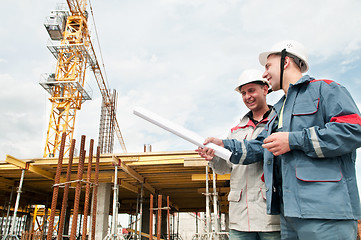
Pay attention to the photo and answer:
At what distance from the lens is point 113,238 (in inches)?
363

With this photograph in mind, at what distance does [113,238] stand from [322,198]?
353 inches

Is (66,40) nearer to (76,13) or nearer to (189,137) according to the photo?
(76,13)

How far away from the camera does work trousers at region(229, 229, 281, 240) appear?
6.90ft

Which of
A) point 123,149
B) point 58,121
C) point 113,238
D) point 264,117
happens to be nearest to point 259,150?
point 264,117

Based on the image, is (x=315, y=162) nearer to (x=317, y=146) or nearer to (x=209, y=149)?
(x=317, y=146)

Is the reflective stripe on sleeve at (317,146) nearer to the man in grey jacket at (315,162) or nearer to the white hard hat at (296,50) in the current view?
the man in grey jacket at (315,162)

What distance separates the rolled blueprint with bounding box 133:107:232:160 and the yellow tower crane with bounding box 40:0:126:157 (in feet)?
89.5

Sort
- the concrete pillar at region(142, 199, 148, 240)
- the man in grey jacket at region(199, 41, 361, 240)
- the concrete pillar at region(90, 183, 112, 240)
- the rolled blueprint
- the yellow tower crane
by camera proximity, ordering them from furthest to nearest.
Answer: the yellow tower crane < the concrete pillar at region(142, 199, 148, 240) < the concrete pillar at region(90, 183, 112, 240) < the rolled blueprint < the man in grey jacket at region(199, 41, 361, 240)

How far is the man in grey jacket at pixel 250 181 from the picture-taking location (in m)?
2.16

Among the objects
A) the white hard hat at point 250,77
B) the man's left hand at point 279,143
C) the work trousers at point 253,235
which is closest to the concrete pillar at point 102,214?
the work trousers at point 253,235

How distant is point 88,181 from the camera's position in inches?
324

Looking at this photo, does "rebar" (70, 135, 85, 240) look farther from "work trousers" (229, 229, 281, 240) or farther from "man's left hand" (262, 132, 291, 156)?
"man's left hand" (262, 132, 291, 156)

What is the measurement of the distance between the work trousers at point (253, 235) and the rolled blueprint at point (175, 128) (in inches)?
26.7

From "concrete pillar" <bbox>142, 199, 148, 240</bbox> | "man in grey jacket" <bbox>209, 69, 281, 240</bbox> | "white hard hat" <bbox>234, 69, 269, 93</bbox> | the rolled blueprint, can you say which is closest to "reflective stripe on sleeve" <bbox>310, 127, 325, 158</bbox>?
the rolled blueprint
